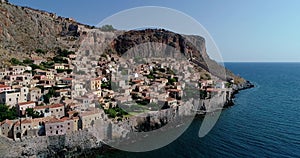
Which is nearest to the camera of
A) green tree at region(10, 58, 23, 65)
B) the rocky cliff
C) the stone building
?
the stone building

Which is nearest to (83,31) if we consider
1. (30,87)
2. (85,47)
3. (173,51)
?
(85,47)

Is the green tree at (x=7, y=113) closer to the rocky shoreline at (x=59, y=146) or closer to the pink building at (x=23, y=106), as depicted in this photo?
the pink building at (x=23, y=106)

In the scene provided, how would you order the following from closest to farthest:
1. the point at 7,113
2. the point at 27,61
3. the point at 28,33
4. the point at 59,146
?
the point at 59,146 → the point at 7,113 → the point at 27,61 → the point at 28,33

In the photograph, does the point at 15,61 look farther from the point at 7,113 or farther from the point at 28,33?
the point at 7,113

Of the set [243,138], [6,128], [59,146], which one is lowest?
[243,138]

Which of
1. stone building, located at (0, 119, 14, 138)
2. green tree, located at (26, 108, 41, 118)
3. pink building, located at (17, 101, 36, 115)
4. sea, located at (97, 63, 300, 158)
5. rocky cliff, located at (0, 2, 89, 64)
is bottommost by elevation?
A: sea, located at (97, 63, 300, 158)

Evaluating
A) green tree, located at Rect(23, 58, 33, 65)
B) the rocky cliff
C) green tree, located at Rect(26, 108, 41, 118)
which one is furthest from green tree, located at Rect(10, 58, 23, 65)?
green tree, located at Rect(26, 108, 41, 118)

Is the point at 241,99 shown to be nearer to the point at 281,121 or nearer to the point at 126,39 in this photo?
the point at 281,121

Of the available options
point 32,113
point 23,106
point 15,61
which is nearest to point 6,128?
point 32,113

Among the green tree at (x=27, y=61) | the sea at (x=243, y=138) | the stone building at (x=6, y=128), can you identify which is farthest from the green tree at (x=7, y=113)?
the green tree at (x=27, y=61)

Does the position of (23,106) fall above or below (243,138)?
above

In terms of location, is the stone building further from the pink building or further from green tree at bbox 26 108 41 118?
the pink building

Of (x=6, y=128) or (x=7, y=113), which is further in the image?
(x=7, y=113)
